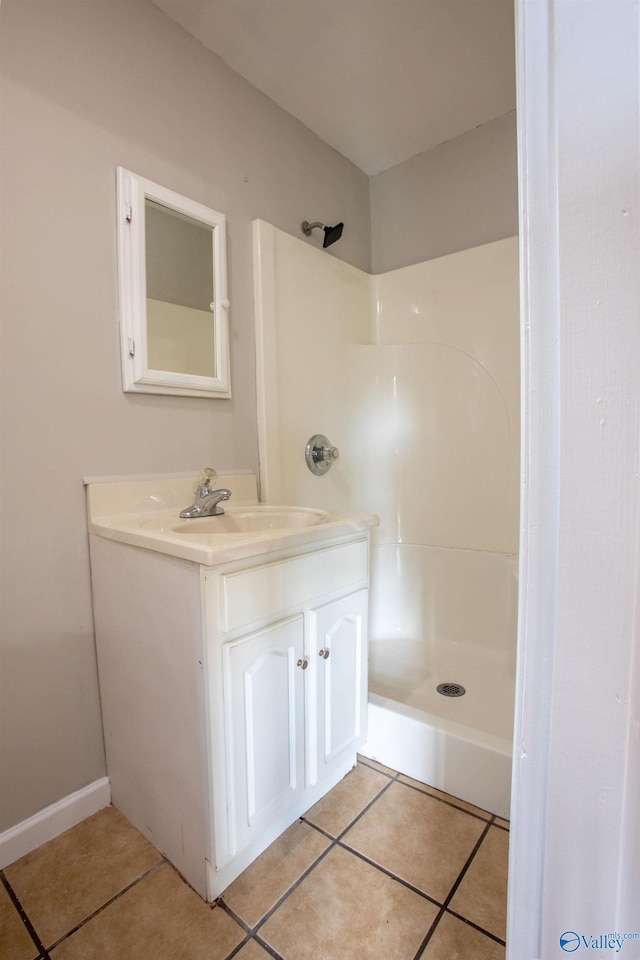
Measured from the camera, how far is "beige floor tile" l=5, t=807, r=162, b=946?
94cm

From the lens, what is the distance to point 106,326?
47.3 inches

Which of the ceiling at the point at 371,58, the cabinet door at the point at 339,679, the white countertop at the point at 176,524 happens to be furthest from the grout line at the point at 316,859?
the ceiling at the point at 371,58

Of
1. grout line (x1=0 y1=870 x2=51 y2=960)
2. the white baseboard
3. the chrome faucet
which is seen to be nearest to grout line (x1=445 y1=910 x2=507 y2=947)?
grout line (x1=0 y1=870 x2=51 y2=960)

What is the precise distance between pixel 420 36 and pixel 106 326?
138 centimetres

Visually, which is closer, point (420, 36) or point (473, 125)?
point (420, 36)

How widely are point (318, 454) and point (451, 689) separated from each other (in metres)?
1.01

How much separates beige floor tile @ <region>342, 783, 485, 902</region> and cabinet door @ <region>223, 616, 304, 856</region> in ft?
0.71

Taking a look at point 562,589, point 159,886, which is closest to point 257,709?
point 159,886

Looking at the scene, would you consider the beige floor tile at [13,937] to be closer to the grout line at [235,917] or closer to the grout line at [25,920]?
the grout line at [25,920]

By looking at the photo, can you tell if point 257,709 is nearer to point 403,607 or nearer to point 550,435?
point 550,435

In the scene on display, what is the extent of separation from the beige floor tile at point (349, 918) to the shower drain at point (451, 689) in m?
0.66

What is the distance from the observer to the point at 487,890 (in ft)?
3.18

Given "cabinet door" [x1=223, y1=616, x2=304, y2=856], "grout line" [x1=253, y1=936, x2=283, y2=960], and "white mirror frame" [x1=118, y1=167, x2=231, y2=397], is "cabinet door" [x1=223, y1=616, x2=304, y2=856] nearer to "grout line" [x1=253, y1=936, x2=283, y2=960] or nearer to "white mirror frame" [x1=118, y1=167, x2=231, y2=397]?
"grout line" [x1=253, y1=936, x2=283, y2=960]

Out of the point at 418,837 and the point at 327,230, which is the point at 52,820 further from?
the point at 327,230
